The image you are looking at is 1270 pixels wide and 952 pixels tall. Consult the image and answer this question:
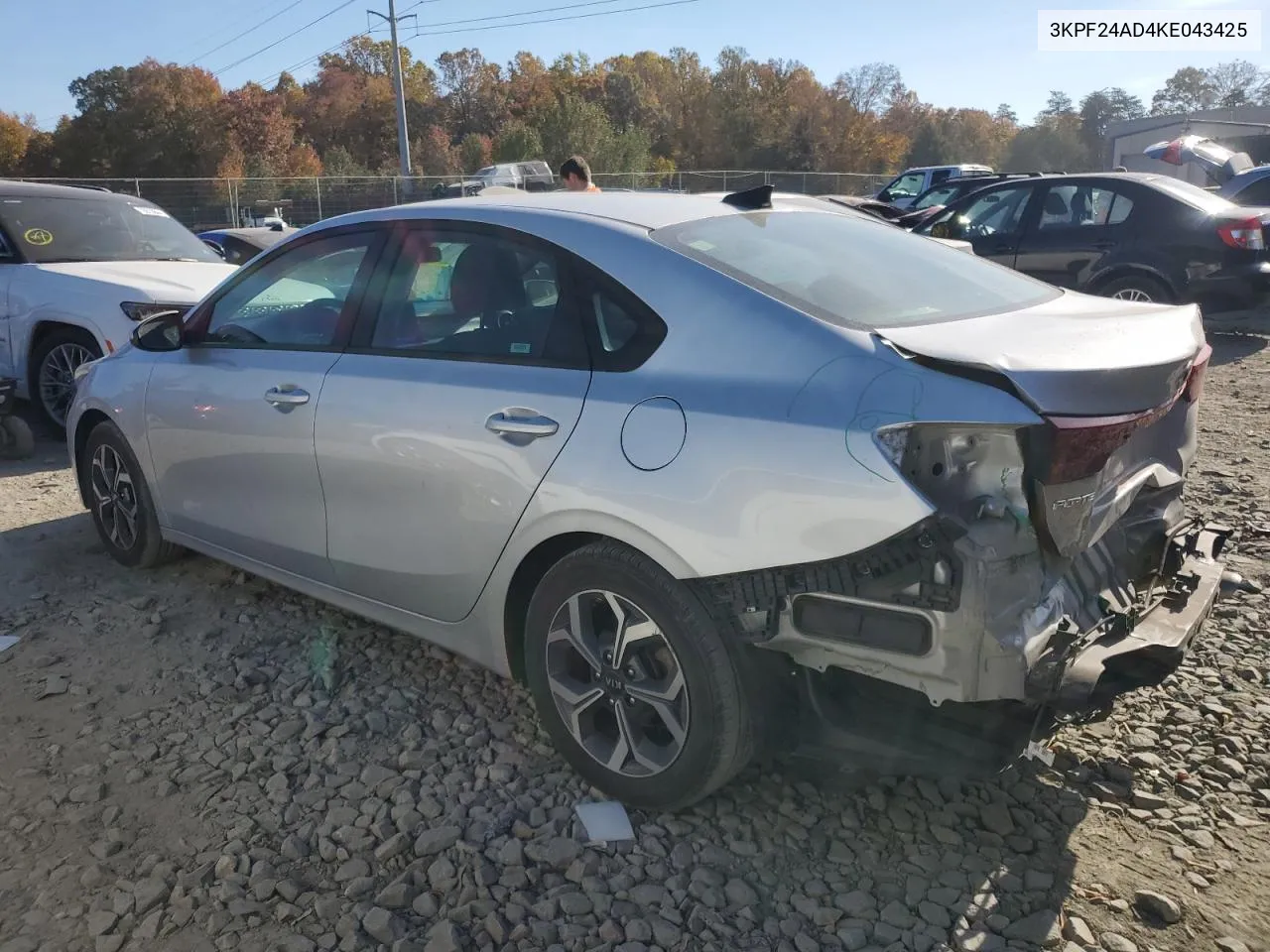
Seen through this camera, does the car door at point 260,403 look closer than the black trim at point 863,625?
No

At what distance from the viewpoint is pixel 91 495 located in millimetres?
4930

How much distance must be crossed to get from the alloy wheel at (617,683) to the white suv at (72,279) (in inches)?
186

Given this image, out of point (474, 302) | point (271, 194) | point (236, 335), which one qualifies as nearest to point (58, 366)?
point (236, 335)

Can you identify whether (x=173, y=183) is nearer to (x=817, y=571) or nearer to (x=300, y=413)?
(x=300, y=413)

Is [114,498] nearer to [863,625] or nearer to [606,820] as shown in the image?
[606,820]

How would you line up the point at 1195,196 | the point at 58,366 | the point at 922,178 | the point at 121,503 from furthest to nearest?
the point at 922,178, the point at 1195,196, the point at 58,366, the point at 121,503

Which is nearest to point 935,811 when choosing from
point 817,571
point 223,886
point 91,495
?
point 817,571

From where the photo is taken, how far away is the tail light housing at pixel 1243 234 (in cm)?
880

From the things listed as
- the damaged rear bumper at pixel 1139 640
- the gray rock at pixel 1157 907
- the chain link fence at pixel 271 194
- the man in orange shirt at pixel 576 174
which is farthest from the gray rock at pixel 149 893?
the chain link fence at pixel 271 194

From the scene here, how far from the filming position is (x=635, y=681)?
278 cm

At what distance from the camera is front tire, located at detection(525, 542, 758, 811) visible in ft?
8.49

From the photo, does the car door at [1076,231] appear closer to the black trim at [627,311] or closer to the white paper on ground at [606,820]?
the black trim at [627,311]

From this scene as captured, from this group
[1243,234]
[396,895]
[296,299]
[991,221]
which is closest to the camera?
[396,895]

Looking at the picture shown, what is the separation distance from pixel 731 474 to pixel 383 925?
140 cm
